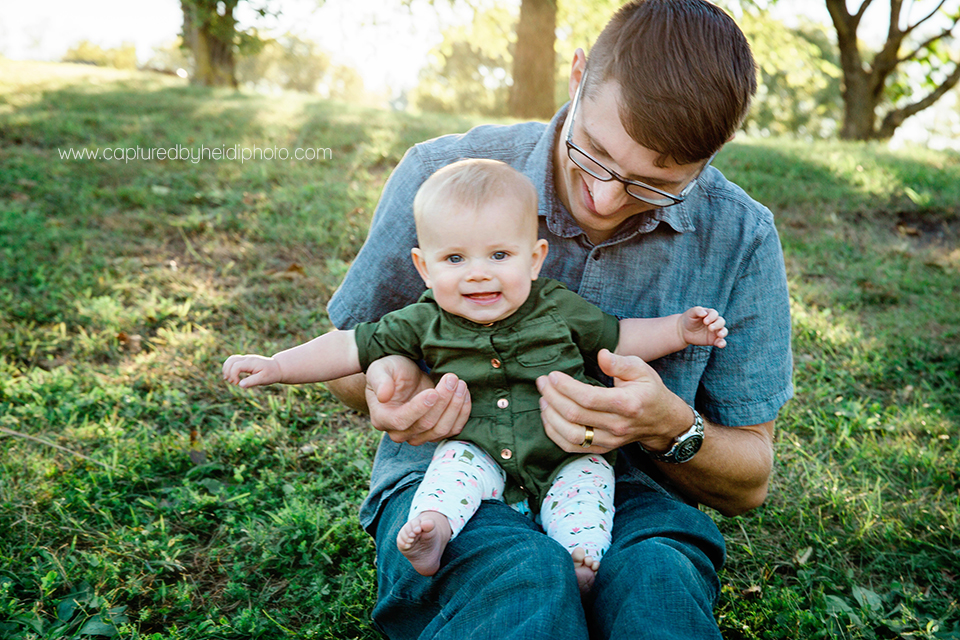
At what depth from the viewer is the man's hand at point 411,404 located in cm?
176

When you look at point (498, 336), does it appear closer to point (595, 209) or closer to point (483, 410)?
point (483, 410)

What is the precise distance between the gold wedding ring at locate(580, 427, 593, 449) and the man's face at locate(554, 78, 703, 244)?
599 millimetres

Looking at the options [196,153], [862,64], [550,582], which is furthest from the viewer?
[862,64]

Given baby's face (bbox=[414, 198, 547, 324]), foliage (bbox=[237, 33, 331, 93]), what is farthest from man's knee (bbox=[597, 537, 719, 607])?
foliage (bbox=[237, 33, 331, 93])

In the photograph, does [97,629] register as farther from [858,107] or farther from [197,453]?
[858,107]

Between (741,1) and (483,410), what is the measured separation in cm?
1314

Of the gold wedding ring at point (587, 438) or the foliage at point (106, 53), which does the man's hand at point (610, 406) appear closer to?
the gold wedding ring at point (587, 438)

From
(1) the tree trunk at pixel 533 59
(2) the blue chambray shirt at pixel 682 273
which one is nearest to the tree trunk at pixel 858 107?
(1) the tree trunk at pixel 533 59

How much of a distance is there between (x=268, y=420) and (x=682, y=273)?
2.14 metres

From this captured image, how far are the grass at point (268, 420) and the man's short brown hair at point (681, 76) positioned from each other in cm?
166

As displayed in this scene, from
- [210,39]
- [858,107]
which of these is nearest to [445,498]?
[858,107]

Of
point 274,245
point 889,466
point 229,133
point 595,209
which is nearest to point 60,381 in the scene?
point 274,245

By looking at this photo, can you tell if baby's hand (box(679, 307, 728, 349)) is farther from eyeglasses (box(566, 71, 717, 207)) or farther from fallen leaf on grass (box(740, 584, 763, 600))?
fallen leaf on grass (box(740, 584, 763, 600))

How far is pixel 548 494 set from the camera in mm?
1881
